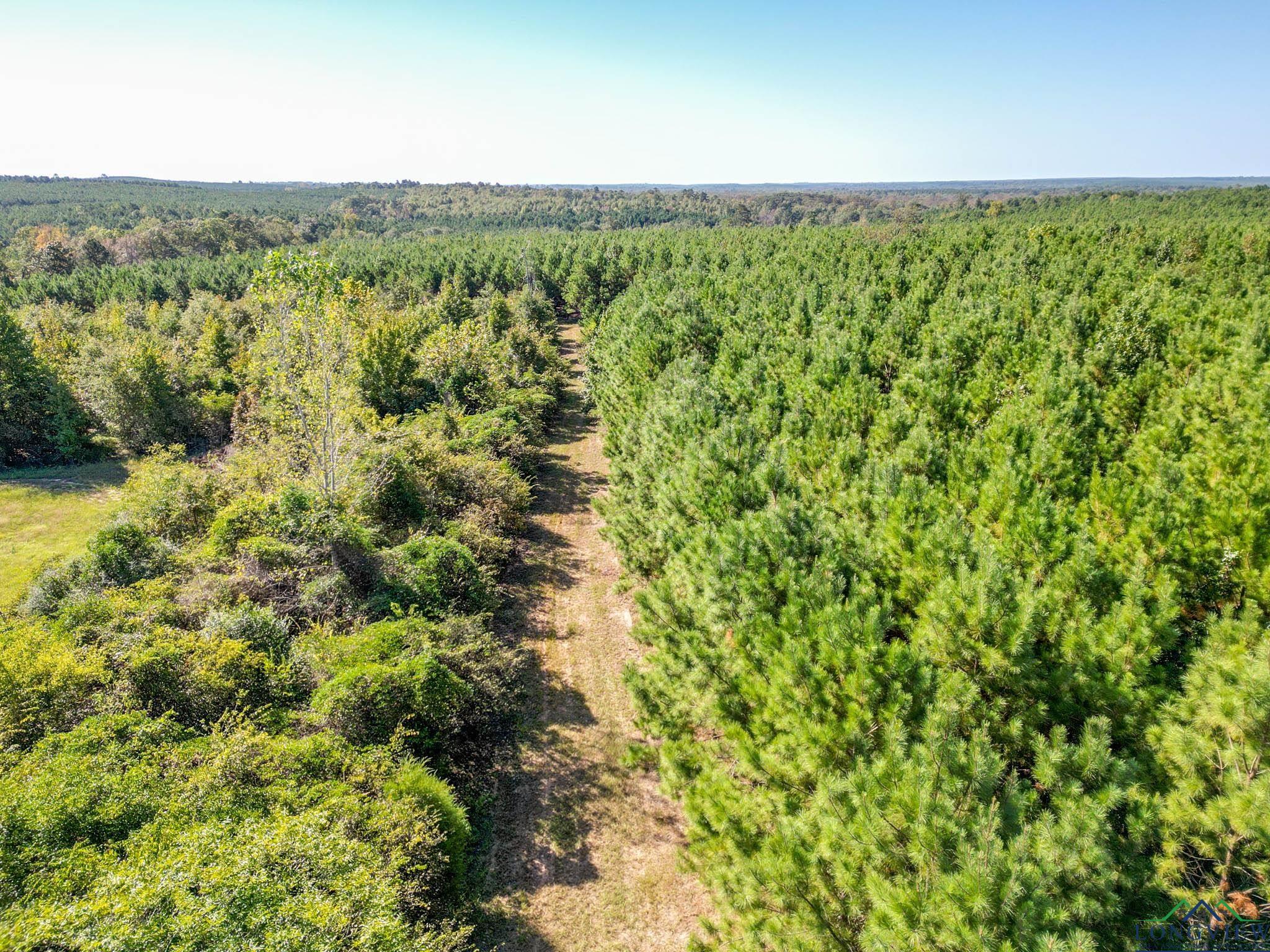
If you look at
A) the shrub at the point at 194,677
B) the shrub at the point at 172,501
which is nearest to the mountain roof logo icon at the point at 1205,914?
the shrub at the point at 194,677

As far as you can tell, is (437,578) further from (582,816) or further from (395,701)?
(582,816)

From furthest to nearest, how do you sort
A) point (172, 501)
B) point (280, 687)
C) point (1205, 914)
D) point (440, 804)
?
point (172, 501)
point (280, 687)
point (440, 804)
point (1205, 914)

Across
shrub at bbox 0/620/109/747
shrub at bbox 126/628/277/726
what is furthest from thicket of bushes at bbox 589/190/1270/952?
shrub at bbox 0/620/109/747

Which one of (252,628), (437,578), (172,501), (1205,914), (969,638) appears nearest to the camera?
(1205,914)

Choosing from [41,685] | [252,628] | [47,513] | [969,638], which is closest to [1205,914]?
[969,638]

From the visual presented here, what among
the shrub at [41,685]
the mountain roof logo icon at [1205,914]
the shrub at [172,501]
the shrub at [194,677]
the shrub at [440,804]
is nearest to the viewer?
the mountain roof logo icon at [1205,914]

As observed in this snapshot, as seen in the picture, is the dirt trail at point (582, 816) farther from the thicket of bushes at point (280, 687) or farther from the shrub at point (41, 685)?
the shrub at point (41, 685)

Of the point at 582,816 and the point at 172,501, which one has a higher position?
the point at 172,501
